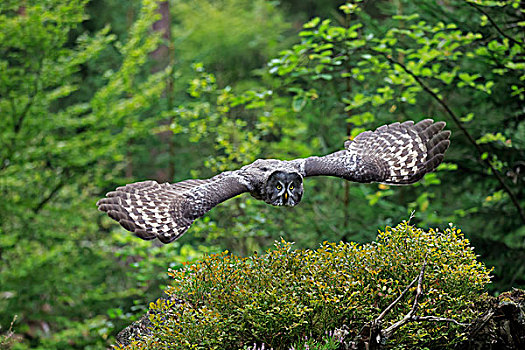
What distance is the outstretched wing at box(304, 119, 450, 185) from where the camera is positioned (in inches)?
133

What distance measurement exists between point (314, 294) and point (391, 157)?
1.11 metres

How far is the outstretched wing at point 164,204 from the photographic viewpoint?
2.86 m

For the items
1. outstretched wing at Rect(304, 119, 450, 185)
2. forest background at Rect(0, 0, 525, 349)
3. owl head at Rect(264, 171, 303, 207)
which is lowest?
forest background at Rect(0, 0, 525, 349)

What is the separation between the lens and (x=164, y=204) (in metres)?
3.03

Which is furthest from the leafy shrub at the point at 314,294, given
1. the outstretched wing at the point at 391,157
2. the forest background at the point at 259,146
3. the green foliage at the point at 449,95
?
the green foliage at the point at 449,95

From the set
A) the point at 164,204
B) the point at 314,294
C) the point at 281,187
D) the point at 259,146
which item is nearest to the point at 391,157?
the point at 281,187

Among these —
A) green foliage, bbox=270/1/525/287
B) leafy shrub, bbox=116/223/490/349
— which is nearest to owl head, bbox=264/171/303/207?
leafy shrub, bbox=116/223/490/349

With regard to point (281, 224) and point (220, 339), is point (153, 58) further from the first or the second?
point (220, 339)

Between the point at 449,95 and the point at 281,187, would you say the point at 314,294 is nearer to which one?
the point at 281,187

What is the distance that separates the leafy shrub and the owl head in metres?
0.44

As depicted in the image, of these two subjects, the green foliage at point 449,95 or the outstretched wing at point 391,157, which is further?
the green foliage at point 449,95

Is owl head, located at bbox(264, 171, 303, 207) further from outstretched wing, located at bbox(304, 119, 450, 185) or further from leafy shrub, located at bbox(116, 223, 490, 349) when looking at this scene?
leafy shrub, located at bbox(116, 223, 490, 349)

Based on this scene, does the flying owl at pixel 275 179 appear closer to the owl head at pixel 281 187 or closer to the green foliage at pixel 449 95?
the owl head at pixel 281 187

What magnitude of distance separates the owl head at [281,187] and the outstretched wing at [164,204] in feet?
0.50
